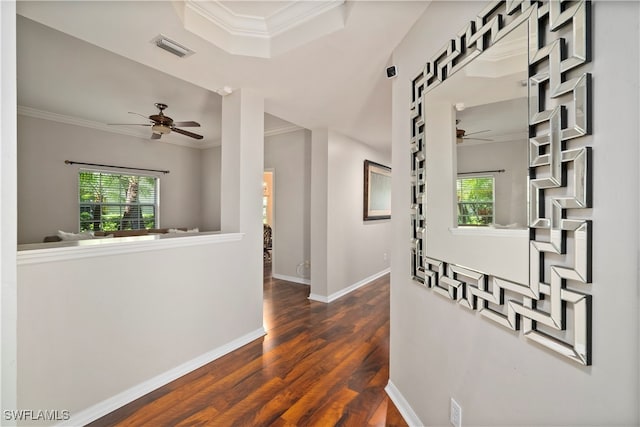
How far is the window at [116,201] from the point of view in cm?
472

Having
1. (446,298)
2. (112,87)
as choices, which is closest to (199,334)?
(446,298)

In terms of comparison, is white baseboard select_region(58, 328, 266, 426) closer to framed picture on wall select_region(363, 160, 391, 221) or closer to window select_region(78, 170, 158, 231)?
framed picture on wall select_region(363, 160, 391, 221)

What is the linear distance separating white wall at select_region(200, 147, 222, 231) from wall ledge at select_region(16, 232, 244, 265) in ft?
13.3

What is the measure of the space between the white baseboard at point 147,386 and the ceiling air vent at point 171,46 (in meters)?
2.36

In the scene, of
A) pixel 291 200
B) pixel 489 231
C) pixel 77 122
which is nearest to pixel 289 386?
pixel 489 231

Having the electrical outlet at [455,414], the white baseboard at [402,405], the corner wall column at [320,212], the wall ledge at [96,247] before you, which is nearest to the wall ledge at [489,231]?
the electrical outlet at [455,414]

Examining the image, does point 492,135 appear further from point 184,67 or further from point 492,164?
point 184,67

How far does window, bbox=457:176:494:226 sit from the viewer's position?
1.03 metres

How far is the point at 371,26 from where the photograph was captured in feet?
5.57

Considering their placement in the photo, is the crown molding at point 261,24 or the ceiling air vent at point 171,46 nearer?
the crown molding at point 261,24

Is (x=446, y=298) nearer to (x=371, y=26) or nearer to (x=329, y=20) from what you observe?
(x=371, y=26)

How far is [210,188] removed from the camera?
6.25 metres

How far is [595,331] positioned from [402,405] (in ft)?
4.66

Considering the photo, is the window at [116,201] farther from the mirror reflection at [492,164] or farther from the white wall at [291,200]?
the mirror reflection at [492,164]
